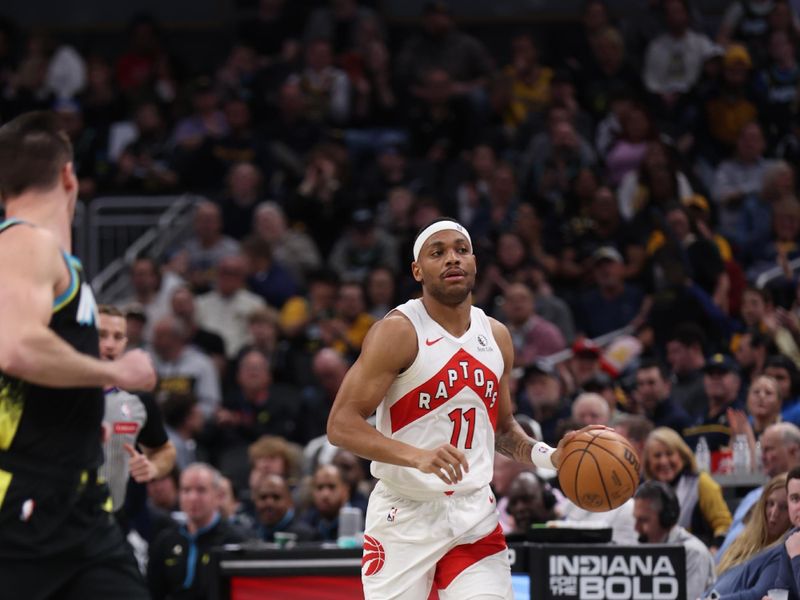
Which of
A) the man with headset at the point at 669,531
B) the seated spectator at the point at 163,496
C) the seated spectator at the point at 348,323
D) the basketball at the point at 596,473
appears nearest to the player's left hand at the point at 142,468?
the basketball at the point at 596,473

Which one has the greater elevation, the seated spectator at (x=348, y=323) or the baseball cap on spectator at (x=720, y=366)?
the seated spectator at (x=348, y=323)

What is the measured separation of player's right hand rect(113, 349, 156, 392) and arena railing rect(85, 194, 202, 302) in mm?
12138

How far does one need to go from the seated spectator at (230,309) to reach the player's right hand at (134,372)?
428 inches

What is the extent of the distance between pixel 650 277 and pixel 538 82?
162 inches

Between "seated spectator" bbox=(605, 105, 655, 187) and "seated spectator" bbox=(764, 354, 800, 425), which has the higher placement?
"seated spectator" bbox=(605, 105, 655, 187)

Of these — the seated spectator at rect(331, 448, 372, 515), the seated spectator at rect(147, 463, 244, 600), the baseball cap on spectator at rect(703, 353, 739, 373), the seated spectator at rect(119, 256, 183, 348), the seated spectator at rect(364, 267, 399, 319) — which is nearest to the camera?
the seated spectator at rect(147, 463, 244, 600)

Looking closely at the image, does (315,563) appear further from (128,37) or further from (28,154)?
(128,37)

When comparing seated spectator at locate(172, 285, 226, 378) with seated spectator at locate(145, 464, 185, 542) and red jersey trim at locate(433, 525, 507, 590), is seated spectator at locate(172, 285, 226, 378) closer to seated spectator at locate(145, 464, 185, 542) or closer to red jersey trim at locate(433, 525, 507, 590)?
seated spectator at locate(145, 464, 185, 542)

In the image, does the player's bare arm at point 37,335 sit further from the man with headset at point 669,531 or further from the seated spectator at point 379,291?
the seated spectator at point 379,291

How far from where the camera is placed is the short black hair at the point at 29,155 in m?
5.40

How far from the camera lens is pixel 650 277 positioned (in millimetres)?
15227

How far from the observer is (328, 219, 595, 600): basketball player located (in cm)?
688

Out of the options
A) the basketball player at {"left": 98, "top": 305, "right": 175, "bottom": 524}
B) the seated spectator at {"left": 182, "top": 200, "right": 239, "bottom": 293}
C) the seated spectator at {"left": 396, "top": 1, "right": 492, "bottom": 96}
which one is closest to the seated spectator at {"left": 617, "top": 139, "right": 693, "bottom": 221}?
the seated spectator at {"left": 396, "top": 1, "right": 492, "bottom": 96}

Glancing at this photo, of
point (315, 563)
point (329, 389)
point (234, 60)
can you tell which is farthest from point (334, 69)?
point (315, 563)
